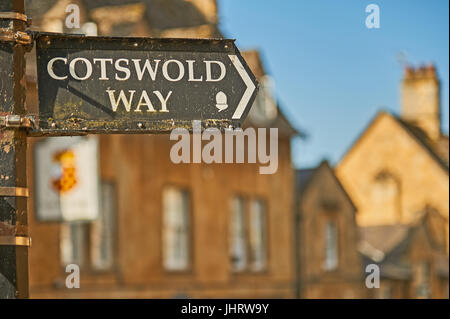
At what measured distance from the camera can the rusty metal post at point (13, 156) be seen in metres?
3.08

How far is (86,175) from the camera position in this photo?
1769 cm

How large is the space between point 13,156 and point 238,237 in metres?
21.7

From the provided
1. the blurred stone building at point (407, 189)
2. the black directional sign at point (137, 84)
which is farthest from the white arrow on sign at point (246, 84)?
the blurred stone building at point (407, 189)

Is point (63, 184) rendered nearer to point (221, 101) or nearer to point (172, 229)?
point (172, 229)

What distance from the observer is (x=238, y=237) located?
24.7m

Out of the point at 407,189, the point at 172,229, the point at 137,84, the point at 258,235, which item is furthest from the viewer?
the point at 258,235

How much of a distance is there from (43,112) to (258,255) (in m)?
22.4

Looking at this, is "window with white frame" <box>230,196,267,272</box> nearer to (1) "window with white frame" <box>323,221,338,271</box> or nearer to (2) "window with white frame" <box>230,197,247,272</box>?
(2) "window with white frame" <box>230,197,247,272</box>

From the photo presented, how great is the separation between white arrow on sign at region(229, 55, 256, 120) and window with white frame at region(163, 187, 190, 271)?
18.7 metres

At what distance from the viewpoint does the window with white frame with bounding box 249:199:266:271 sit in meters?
25.3

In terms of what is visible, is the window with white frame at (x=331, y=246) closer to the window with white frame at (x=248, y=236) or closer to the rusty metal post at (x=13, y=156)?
the window with white frame at (x=248, y=236)

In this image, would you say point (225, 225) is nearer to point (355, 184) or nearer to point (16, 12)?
point (355, 184)

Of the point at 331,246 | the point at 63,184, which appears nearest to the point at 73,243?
the point at 63,184

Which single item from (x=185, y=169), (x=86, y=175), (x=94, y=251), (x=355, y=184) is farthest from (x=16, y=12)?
(x=355, y=184)
